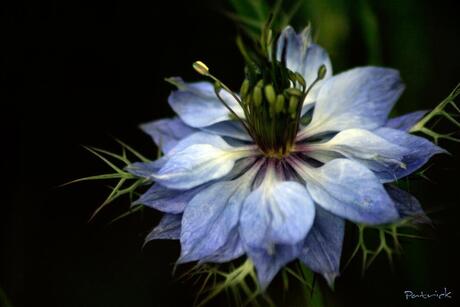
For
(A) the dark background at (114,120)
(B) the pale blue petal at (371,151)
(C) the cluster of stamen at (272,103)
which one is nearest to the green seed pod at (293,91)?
(C) the cluster of stamen at (272,103)

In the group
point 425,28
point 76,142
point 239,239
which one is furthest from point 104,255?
point 425,28

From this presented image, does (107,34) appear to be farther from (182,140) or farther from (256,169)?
(256,169)

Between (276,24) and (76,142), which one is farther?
(76,142)

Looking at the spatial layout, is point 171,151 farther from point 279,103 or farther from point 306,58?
point 306,58

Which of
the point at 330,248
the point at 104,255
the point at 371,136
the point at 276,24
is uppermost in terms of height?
the point at 276,24

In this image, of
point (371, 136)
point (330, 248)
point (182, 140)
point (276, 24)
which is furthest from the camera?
point (276, 24)

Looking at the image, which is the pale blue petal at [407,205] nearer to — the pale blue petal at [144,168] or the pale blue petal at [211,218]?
the pale blue petal at [211,218]

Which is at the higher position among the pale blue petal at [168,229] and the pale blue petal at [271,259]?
the pale blue petal at [168,229]
